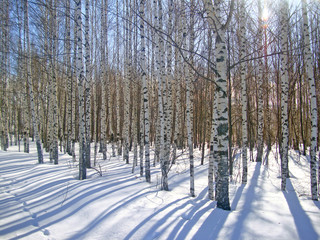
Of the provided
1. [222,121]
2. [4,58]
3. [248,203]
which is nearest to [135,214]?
[222,121]

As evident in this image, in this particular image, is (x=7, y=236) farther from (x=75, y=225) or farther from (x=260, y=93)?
(x=260, y=93)

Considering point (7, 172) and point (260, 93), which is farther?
point (260, 93)

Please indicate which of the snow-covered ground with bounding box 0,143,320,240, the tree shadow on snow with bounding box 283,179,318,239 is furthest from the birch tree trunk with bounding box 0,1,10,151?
the tree shadow on snow with bounding box 283,179,318,239

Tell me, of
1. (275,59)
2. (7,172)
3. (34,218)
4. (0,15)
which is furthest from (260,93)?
(0,15)

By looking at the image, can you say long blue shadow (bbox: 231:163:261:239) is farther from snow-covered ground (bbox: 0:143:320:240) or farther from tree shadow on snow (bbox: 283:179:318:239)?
tree shadow on snow (bbox: 283:179:318:239)

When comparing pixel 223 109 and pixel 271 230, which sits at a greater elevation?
pixel 223 109

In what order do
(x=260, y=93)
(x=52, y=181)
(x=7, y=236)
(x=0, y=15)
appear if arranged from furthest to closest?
(x=0, y=15), (x=260, y=93), (x=52, y=181), (x=7, y=236)

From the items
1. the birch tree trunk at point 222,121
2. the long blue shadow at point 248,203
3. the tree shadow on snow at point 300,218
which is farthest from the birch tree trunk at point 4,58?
the tree shadow on snow at point 300,218

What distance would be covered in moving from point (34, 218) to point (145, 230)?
2358 millimetres

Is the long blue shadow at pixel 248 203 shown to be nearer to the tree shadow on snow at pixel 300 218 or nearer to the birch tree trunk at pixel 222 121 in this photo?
the birch tree trunk at pixel 222 121

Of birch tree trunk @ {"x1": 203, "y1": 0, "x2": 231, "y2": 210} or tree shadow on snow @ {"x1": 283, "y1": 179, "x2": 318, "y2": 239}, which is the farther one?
birch tree trunk @ {"x1": 203, "y1": 0, "x2": 231, "y2": 210}

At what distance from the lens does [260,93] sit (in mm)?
11977

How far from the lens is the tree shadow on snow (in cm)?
369

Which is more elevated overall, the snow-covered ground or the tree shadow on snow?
the snow-covered ground
